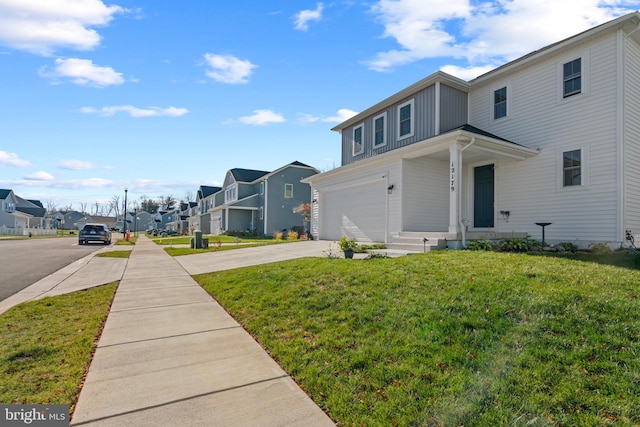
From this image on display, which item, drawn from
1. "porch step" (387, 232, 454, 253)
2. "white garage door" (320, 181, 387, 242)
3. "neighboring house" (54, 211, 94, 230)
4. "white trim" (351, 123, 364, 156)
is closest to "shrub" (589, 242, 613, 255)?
"porch step" (387, 232, 454, 253)

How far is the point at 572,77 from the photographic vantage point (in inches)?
396

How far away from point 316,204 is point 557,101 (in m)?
10.7

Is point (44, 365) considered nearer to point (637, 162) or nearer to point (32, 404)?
point (32, 404)

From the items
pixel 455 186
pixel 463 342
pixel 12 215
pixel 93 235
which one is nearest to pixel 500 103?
pixel 455 186

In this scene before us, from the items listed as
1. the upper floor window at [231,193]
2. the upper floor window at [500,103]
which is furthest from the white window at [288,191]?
the upper floor window at [500,103]

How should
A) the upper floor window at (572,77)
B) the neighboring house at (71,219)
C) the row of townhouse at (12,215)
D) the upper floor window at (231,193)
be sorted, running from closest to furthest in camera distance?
1. the upper floor window at (572,77)
2. the upper floor window at (231,193)
3. the row of townhouse at (12,215)
4. the neighboring house at (71,219)

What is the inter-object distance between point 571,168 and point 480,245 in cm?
397

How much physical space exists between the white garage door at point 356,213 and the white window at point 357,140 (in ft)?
7.76

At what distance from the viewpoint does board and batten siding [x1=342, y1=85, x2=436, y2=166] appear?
41.4ft

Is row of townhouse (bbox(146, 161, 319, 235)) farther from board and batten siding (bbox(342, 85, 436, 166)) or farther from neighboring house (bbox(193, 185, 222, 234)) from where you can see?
board and batten siding (bbox(342, 85, 436, 166))

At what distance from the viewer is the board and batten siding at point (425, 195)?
38.5 feet

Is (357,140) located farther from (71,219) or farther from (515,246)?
(71,219)

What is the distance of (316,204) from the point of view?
57.6ft

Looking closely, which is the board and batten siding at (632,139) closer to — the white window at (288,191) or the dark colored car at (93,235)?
the white window at (288,191)
